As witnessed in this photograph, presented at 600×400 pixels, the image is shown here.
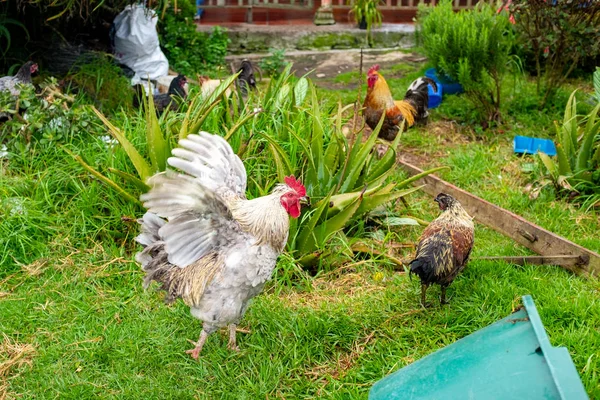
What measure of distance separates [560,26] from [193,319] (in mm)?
5051

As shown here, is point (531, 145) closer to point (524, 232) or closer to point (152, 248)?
Result: point (524, 232)

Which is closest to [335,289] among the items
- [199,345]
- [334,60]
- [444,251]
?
[444,251]

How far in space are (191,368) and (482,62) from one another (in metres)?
4.77

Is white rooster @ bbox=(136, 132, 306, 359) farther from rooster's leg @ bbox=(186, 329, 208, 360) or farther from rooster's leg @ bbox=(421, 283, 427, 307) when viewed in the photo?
rooster's leg @ bbox=(421, 283, 427, 307)

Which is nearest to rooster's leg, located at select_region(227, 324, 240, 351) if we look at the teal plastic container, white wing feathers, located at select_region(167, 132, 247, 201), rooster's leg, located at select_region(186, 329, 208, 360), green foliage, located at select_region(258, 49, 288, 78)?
rooster's leg, located at select_region(186, 329, 208, 360)

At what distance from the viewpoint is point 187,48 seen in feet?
29.7

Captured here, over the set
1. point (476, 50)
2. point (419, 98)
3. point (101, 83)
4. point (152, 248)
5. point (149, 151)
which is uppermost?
point (476, 50)

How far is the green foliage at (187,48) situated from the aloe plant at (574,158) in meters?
5.30

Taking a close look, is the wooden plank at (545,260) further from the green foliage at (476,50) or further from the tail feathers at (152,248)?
the green foliage at (476,50)

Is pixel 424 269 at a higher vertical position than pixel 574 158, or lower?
lower

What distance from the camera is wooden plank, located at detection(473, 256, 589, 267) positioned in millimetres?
4078

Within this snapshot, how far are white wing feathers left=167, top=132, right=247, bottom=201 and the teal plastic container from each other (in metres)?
1.40

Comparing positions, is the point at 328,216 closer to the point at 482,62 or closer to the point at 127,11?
the point at 482,62

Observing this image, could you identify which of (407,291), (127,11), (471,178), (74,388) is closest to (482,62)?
(471,178)
